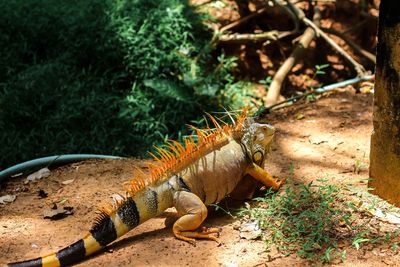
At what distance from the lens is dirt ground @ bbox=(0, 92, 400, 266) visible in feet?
12.3

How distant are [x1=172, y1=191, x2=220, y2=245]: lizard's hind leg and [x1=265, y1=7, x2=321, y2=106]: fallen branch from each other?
12.7 feet

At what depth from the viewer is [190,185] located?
410cm

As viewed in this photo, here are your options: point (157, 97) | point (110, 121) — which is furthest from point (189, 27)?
point (110, 121)

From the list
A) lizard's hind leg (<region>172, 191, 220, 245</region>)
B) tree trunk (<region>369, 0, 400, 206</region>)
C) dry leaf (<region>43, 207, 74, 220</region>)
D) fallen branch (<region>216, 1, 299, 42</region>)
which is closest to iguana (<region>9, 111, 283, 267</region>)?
lizard's hind leg (<region>172, 191, 220, 245</region>)

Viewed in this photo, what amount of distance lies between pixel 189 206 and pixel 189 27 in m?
4.91

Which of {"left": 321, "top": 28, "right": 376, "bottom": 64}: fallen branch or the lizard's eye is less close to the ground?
the lizard's eye

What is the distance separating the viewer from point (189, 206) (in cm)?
395

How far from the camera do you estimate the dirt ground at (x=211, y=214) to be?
3.76 metres

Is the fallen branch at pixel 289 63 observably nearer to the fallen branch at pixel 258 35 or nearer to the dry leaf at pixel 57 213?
the fallen branch at pixel 258 35

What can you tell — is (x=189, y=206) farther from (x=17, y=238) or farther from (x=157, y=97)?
(x=157, y=97)

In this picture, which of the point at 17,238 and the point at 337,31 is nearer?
the point at 17,238

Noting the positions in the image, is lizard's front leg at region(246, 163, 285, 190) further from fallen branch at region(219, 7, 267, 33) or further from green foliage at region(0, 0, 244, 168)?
fallen branch at region(219, 7, 267, 33)

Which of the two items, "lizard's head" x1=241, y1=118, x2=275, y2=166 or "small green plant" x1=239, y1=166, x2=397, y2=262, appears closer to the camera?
"small green plant" x1=239, y1=166, x2=397, y2=262

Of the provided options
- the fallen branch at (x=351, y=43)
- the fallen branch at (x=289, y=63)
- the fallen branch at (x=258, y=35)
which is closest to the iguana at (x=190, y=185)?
the fallen branch at (x=289, y=63)
